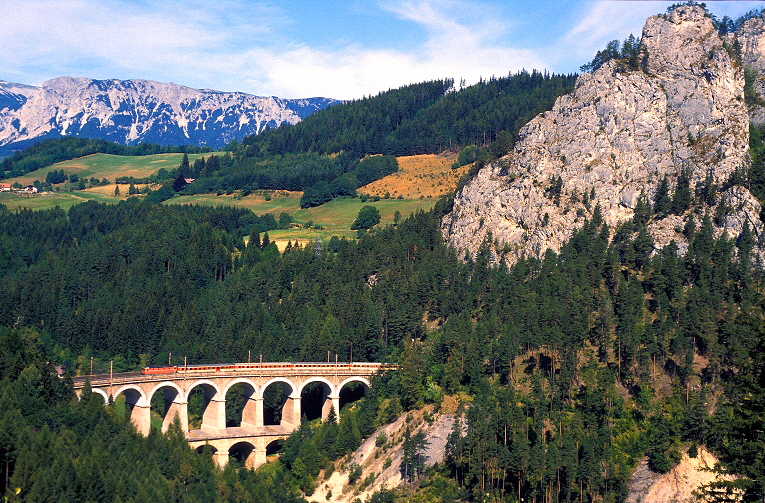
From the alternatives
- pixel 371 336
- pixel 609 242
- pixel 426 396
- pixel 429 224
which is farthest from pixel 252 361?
pixel 609 242

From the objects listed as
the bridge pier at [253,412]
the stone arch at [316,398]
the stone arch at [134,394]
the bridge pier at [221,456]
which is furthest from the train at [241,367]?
the bridge pier at [221,456]

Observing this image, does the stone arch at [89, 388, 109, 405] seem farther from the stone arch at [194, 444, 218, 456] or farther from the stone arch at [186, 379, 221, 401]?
the stone arch at [194, 444, 218, 456]

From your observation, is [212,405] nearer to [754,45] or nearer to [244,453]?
[244,453]

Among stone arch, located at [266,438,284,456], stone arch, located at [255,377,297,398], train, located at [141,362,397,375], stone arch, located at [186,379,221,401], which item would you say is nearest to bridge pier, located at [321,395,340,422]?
train, located at [141,362,397,375]

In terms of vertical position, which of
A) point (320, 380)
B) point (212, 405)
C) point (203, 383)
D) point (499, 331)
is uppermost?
point (499, 331)

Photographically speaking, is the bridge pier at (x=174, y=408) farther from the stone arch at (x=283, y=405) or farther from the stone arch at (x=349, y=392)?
the stone arch at (x=349, y=392)

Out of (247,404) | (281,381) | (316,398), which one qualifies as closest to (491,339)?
(316,398)

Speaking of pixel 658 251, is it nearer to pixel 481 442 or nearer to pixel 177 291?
pixel 481 442
